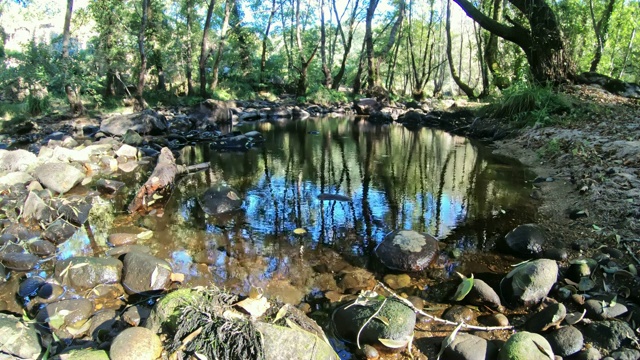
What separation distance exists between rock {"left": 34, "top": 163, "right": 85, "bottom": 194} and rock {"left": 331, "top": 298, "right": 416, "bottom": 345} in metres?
6.67

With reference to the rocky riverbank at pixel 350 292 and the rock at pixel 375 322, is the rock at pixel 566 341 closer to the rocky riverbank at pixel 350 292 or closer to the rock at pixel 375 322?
the rocky riverbank at pixel 350 292

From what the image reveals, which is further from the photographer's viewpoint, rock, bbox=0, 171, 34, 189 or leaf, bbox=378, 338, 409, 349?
rock, bbox=0, 171, 34, 189

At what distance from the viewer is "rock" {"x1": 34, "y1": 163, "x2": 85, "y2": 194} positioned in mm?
7898

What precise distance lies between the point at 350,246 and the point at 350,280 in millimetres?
936

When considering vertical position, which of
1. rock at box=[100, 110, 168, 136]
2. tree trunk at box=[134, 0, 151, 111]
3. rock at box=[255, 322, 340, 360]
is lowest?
rock at box=[255, 322, 340, 360]

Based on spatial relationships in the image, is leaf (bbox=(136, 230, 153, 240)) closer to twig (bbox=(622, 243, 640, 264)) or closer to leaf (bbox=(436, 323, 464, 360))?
leaf (bbox=(436, 323, 464, 360))

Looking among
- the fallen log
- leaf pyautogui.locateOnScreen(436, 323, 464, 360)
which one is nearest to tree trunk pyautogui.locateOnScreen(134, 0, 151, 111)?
the fallen log

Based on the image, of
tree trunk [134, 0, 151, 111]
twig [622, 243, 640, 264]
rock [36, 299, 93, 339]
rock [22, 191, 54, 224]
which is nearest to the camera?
rock [36, 299, 93, 339]

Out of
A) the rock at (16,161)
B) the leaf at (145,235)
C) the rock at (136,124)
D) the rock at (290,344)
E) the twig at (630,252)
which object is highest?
the rock at (136,124)

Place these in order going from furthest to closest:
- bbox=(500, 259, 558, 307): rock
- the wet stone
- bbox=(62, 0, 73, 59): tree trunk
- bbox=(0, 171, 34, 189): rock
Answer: bbox=(62, 0, 73, 59): tree trunk
bbox=(0, 171, 34, 189): rock
the wet stone
bbox=(500, 259, 558, 307): rock

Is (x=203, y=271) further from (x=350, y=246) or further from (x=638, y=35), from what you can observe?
(x=638, y=35)

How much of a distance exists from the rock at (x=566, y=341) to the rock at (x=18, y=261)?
559 centimetres

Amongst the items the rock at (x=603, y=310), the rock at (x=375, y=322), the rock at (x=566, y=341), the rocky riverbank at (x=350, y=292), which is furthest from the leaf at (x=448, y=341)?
the rock at (x=603, y=310)

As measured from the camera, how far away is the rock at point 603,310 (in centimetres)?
356
